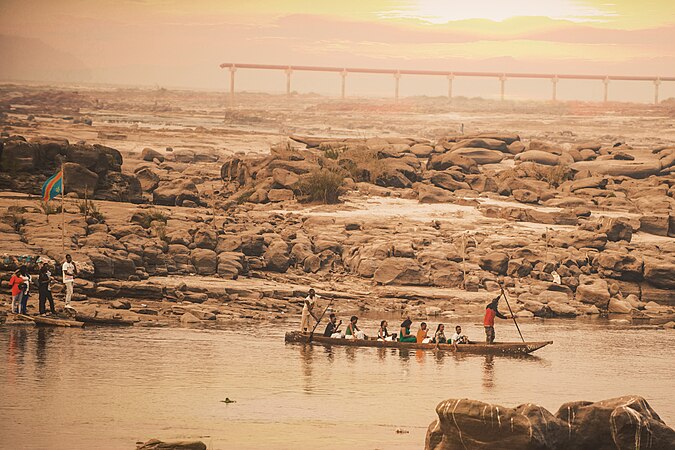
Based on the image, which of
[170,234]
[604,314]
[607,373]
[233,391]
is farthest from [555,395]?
[170,234]

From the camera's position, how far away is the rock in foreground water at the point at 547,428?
1349 centimetres

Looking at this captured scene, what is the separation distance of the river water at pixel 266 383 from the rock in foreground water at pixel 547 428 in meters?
2.05

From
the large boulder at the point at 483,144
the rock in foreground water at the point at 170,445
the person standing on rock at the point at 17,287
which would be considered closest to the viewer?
the rock in foreground water at the point at 170,445

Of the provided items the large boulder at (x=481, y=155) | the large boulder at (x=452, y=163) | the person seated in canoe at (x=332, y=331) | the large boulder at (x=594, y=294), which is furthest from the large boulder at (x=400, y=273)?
the large boulder at (x=481, y=155)

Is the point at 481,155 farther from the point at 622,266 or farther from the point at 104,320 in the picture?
the point at 104,320

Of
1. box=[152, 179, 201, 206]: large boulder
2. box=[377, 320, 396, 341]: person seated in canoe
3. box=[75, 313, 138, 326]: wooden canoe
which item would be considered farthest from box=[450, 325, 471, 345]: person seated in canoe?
box=[152, 179, 201, 206]: large boulder

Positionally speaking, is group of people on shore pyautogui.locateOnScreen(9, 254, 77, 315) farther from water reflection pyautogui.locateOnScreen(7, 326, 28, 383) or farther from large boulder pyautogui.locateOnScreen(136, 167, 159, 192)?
large boulder pyautogui.locateOnScreen(136, 167, 159, 192)

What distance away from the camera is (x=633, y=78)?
296 feet

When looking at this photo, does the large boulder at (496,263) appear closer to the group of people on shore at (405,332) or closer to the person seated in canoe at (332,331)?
the group of people on shore at (405,332)

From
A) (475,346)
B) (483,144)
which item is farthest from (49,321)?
(483,144)

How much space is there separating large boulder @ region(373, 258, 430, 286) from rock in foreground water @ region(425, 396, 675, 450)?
59.5 feet

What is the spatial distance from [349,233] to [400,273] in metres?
4.23

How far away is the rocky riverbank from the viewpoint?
96.9ft

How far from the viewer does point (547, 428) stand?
13664mm
